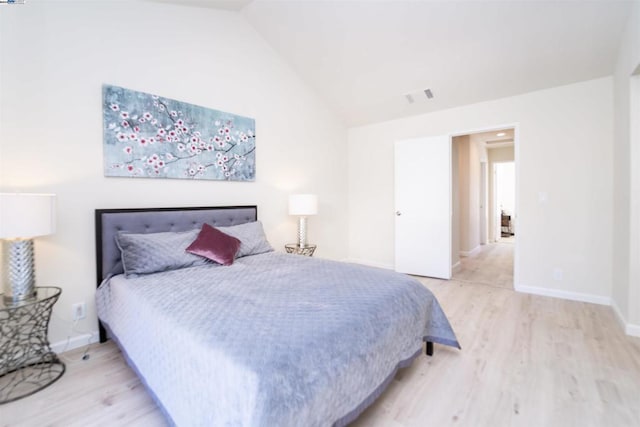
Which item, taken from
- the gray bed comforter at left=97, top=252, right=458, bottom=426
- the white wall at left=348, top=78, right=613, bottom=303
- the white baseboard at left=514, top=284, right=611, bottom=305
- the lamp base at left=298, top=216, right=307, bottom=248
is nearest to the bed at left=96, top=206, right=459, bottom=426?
the gray bed comforter at left=97, top=252, right=458, bottom=426

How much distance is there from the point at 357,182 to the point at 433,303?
3069mm

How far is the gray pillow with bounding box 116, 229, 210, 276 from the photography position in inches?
83.7

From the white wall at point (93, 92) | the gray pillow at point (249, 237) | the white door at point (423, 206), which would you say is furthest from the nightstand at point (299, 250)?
the white door at point (423, 206)

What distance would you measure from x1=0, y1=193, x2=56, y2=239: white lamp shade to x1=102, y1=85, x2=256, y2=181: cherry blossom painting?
0.64 m

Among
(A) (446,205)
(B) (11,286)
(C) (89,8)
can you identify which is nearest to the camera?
(B) (11,286)

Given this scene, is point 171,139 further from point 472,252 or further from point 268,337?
point 472,252

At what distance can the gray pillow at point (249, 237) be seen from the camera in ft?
9.21

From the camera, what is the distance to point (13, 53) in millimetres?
1927

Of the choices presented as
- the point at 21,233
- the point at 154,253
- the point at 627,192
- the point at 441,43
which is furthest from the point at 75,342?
the point at 627,192

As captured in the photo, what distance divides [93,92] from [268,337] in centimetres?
236

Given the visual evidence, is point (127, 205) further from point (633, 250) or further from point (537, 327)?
point (633, 250)

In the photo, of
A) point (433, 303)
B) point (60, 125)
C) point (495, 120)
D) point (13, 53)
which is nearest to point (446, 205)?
point (495, 120)

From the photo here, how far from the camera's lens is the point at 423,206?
164 inches

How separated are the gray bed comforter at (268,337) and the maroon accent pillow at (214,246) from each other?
24cm
